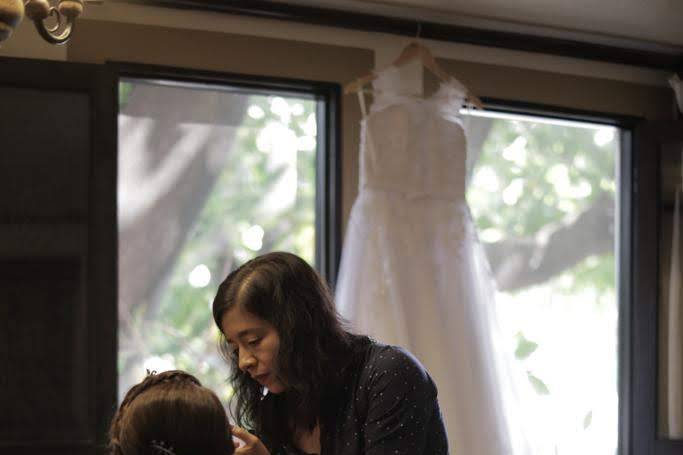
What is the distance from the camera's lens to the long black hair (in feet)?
6.54

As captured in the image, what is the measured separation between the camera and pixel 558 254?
4102 mm

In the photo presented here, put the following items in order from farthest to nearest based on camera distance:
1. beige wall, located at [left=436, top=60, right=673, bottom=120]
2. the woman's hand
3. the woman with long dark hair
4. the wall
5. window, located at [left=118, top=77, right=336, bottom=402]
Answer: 1. beige wall, located at [left=436, top=60, right=673, bottom=120]
2. window, located at [left=118, top=77, right=336, bottom=402]
3. the wall
4. the woman with long dark hair
5. the woman's hand

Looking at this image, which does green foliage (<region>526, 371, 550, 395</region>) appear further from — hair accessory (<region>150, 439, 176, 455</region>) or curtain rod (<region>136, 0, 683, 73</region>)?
hair accessory (<region>150, 439, 176, 455</region>)

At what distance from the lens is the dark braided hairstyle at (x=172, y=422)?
1561mm

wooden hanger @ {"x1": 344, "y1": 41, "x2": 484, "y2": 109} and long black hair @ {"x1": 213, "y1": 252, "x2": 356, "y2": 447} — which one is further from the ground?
wooden hanger @ {"x1": 344, "y1": 41, "x2": 484, "y2": 109}

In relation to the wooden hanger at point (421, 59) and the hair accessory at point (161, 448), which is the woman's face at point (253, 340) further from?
the wooden hanger at point (421, 59)

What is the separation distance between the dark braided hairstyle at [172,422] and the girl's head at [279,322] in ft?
1.25

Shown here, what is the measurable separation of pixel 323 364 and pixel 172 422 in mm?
526

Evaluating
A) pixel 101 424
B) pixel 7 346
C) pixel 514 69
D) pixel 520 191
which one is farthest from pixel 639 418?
pixel 7 346

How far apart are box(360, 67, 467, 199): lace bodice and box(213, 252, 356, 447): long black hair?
1.29 metres

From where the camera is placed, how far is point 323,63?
136 inches

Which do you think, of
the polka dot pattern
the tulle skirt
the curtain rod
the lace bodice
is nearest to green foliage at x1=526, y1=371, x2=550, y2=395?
the tulle skirt

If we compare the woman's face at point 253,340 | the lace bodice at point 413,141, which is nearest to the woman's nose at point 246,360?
the woman's face at point 253,340

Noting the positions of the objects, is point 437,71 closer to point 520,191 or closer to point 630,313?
point 520,191
